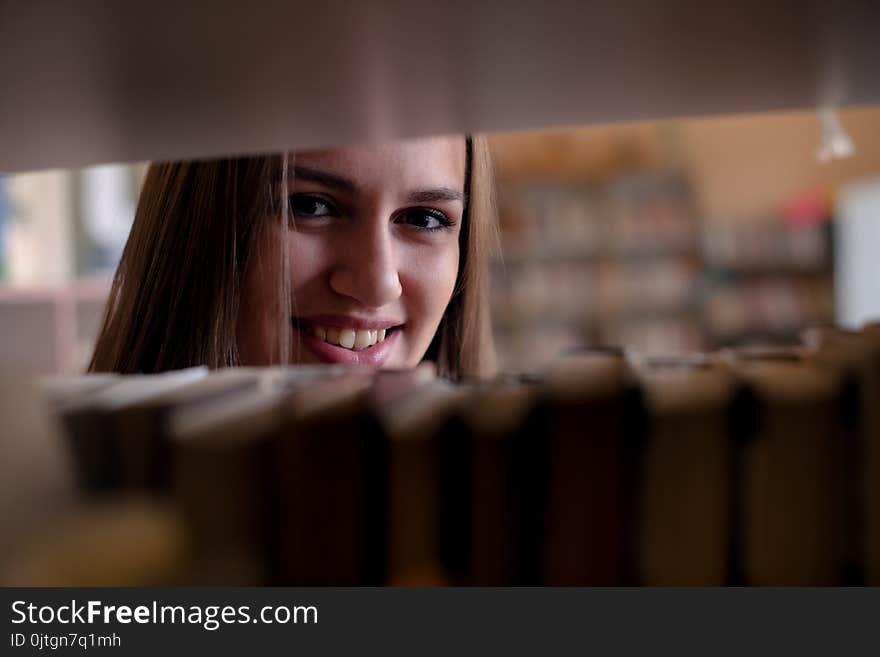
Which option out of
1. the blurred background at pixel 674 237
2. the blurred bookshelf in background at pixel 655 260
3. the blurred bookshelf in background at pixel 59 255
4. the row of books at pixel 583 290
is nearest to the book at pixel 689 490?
the blurred bookshelf in background at pixel 59 255

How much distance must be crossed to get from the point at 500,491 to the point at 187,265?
74cm

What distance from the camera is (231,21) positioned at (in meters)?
0.24

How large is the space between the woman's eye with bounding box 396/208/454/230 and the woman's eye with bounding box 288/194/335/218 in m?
A: 0.14

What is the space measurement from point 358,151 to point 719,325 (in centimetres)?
455

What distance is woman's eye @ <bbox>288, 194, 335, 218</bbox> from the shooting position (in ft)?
3.08

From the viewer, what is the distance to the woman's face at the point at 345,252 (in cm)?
89

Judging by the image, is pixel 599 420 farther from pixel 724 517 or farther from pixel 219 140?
pixel 219 140

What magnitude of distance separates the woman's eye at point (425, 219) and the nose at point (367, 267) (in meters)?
0.14

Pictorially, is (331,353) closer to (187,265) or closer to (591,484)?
(187,265)

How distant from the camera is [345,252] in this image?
3.05ft

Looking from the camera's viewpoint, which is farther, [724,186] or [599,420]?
[724,186]

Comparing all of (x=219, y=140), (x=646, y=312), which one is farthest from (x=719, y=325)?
(x=219, y=140)

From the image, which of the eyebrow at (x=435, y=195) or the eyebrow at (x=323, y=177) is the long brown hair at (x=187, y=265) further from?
the eyebrow at (x=435, y=195)

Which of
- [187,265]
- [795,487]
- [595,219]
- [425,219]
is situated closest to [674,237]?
[595,219]
